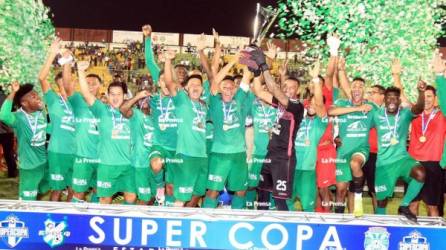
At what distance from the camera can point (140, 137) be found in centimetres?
751

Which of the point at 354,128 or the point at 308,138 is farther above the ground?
the point at 354,128

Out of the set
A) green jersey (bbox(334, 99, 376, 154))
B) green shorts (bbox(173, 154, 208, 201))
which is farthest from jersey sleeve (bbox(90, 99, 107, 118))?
green jersey (bbox(334, 99, 376, 154))

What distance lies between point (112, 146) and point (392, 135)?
3.77 m

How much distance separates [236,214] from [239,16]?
7285mm

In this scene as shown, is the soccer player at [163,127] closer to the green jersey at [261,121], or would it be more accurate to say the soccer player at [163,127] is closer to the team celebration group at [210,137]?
the team celebration group at [210,137]

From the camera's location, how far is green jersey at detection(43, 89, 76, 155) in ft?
24.9

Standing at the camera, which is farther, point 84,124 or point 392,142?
point 84,124

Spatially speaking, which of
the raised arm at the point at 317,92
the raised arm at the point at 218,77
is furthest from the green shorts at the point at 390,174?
the raised arm at the point at 218,77

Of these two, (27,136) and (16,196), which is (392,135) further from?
(16,196)

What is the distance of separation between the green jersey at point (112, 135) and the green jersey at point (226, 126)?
46.8 inches

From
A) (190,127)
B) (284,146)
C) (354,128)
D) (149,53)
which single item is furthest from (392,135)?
(149,53)

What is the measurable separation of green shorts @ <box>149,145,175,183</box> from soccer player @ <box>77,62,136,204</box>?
1.28 feet

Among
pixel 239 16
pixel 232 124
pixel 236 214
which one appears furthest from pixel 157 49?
pixel 236 214

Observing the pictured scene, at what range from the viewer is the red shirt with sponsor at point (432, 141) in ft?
24.1
